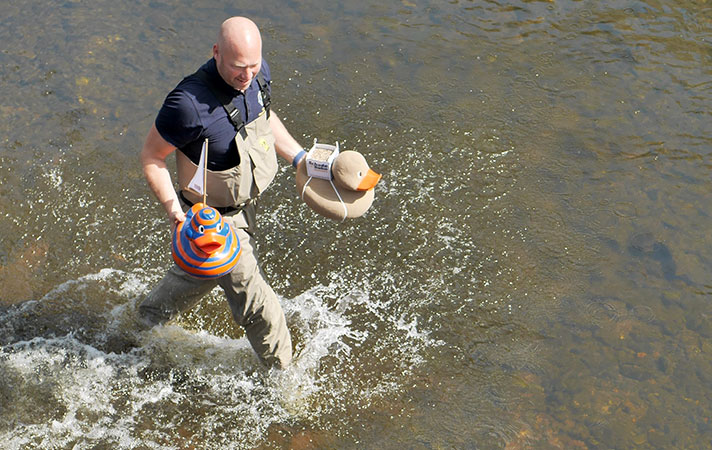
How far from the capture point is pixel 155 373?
4.82 meters

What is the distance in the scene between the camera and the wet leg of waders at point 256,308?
4.19 meters

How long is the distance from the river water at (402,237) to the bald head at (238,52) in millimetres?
1902

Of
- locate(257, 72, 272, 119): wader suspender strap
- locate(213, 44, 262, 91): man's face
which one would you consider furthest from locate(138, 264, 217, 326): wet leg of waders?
locate(213, 44, 262, 91): man's face

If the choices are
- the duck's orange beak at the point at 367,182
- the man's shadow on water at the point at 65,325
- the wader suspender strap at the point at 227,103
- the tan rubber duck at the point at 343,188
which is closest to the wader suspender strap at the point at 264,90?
the wader suspender strap at the point at 227,103

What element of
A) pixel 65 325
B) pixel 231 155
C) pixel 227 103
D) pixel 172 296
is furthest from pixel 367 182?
pixel 65 325

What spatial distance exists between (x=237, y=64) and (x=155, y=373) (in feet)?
7.04

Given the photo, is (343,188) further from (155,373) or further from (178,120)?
(155,373)

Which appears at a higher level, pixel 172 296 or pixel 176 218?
pixel 176 218

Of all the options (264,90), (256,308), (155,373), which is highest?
(264,90)

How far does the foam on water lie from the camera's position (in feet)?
14.7

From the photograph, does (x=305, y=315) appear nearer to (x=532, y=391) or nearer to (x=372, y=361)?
(x=372, y=361)

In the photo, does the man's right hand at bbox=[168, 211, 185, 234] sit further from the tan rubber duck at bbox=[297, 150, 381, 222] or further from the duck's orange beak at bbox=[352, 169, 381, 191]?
the duck's orange beak at bbox=[352, 169, 381, 191]

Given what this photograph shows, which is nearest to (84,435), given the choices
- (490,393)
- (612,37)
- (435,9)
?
(490,393)

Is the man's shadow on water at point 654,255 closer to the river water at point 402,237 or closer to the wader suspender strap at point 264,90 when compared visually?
the river water at point 402,237
